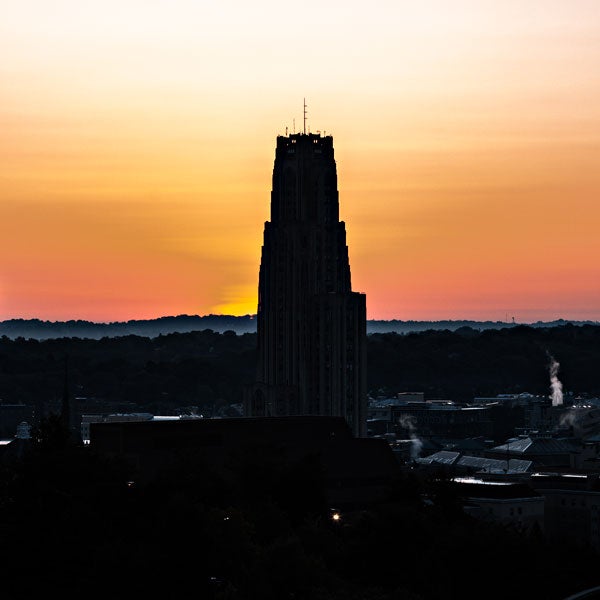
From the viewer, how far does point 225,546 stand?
102 metres

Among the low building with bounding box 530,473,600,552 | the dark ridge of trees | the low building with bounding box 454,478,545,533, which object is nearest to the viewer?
the dark ridge of trees

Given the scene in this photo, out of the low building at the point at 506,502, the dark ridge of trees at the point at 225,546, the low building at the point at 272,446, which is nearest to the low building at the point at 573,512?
the low building at the point at 506,502

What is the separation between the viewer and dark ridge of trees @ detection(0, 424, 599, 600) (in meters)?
95.9

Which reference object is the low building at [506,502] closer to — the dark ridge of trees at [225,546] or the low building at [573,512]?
the low building at [573,512]

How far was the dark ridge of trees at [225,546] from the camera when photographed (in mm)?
95875

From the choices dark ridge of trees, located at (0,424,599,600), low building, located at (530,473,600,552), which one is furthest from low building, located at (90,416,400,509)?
low building, located at (530,473,600,552)

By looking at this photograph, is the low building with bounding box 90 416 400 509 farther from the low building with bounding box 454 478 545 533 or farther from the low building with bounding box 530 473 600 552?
the low building with bounding box 530 473 600 552

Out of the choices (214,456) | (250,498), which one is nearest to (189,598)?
(250,498)

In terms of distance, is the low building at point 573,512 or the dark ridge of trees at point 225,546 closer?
the dark ridge of trees at point 225,546

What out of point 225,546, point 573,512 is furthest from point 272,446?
point 225,546

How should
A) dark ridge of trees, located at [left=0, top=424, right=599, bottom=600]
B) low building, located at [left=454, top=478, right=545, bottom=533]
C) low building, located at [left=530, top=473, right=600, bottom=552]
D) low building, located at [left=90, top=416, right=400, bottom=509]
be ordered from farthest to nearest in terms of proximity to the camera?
low building, located at [left=530, top=473, right=600, bottom=552], low building, located at [left=454, top=478, right=545, bottom=533], low building, located at [left=90, top=416, right=400, bottom=509], dark ridge of trees, located at [left=0, top=424, right=599, bottom=600]

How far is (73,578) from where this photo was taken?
95.6 m

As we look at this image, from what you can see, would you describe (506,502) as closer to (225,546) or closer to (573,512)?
(573,512)

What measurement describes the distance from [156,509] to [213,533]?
15.1ft
